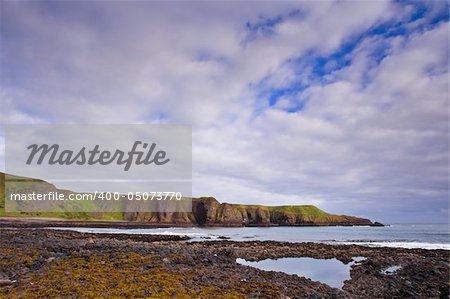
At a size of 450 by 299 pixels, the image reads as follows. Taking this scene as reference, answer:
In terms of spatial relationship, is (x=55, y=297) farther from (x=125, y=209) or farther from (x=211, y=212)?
(x=125, y=209)

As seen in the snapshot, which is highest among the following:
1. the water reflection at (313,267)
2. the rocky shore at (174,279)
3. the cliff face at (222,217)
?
the rocky shore at (174,279)

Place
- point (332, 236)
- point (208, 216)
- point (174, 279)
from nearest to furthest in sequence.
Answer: point (174, 279)
point (332, 236)
point (208, 216)

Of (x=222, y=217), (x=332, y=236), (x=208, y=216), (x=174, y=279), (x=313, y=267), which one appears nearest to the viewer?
(x=174, y=279)

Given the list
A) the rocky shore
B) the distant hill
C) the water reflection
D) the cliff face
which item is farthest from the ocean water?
the distant hill

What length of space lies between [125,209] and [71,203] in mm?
27271

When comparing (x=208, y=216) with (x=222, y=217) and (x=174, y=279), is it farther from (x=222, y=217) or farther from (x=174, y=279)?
(x=174, y=279)

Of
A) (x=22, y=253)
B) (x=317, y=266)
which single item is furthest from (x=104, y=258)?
(x=317, y=266)

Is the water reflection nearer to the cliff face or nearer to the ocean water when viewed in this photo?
the ocean water

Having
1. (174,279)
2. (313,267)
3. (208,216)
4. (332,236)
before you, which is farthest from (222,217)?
(174,279)

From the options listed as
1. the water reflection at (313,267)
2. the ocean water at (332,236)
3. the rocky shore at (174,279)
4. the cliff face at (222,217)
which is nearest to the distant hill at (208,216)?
the cliff face at (222,217)

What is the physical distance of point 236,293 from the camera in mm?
15117

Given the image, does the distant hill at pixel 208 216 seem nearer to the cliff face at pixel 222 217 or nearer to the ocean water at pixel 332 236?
the cliff face at pixel 222 217

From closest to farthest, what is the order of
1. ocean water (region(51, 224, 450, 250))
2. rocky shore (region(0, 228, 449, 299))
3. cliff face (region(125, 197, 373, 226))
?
rocky shore (region(0, 228, 449, 299))
ocean water (region(51, 224, 450, 250))
cliff face (region(125, 197, 373, 226))

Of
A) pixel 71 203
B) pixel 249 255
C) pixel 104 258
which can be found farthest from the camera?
pixel 71 203
